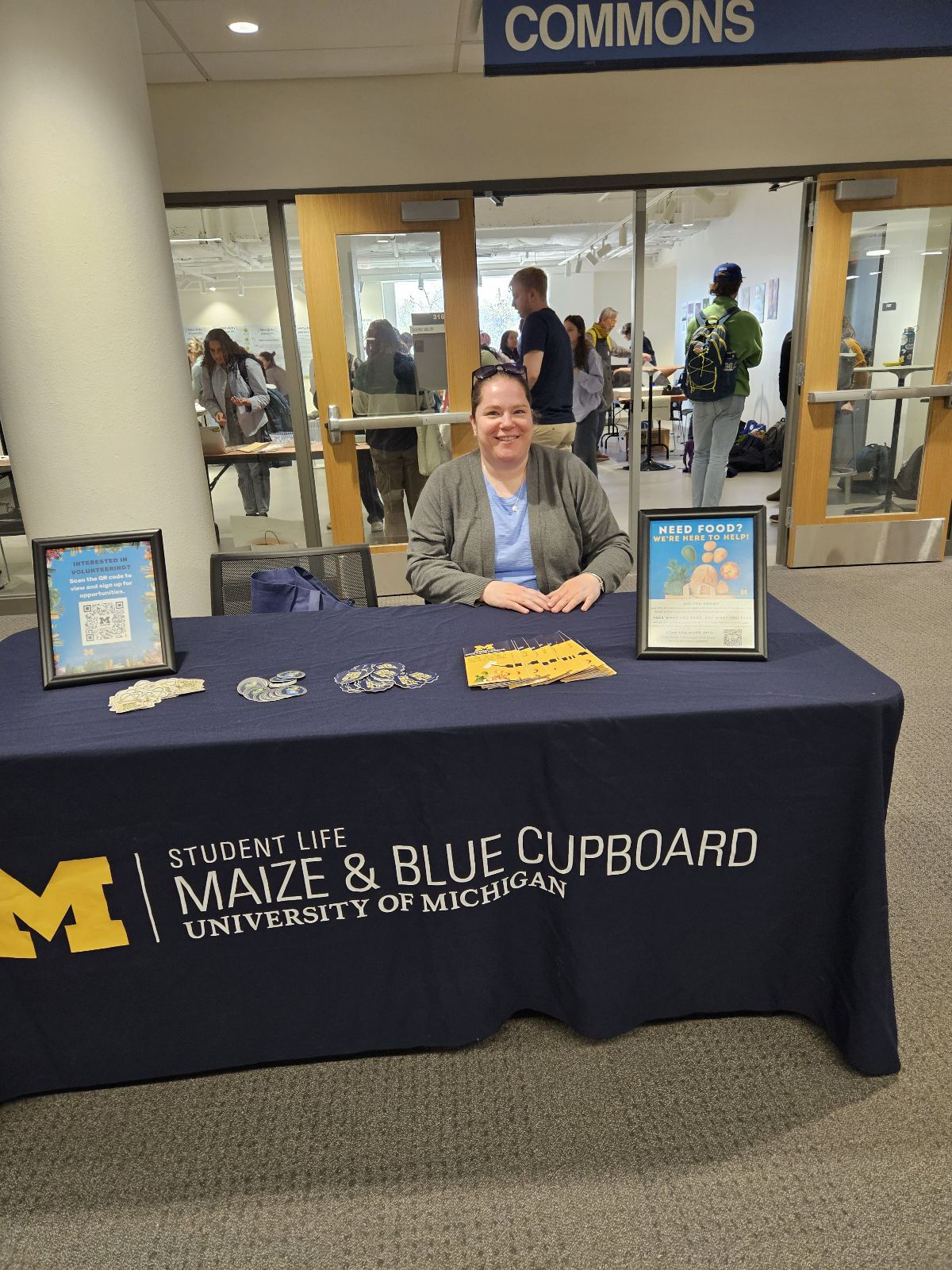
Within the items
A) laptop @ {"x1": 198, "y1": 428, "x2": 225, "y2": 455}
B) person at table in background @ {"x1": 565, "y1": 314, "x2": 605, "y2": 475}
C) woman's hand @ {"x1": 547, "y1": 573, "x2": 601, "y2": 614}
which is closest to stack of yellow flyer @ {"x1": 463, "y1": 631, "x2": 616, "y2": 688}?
woman's hand @ {"x1": 547, "y1": 573, "x2": 601, "y2": 614}

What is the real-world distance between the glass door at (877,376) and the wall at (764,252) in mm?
3156

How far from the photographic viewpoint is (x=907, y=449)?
4.66 metres

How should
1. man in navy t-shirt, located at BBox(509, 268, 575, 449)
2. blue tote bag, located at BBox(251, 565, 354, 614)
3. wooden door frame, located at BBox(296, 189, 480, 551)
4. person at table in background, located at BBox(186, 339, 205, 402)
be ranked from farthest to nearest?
person at table in background, located at BBox(186, 339, 205, 402) < man in navy t-shirt, located at BBox(509, 268, 575, 449) < wooden door frame, located at BBox(296, 189, 480, 551) < blue tote bag, located at BBox(251, 565, 354, 614)

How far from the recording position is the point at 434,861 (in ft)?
4.60

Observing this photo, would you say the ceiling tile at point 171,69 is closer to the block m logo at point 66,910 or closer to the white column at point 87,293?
the white column at point 87,293

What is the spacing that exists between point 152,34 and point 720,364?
130 inches

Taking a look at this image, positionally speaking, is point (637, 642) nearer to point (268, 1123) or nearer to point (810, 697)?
point (810, 697)

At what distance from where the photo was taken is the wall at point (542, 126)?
3.88 metres

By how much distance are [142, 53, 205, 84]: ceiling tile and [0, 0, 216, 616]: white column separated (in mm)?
1103

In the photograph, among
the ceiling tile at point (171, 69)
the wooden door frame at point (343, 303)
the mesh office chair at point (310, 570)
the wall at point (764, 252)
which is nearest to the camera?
the mesh office chair at point (310, 570)

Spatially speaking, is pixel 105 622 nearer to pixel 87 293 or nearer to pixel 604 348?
pixel 87 293

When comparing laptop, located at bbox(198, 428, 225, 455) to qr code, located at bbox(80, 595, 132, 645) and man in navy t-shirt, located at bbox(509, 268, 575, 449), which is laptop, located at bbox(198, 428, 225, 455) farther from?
qr code, located at bbox(80, 595, 132, 645)

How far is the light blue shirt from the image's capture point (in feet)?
6.94

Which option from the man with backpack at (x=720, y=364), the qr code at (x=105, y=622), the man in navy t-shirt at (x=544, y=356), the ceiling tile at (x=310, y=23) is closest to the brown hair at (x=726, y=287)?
the man with backpack at (x=720, y=364)
